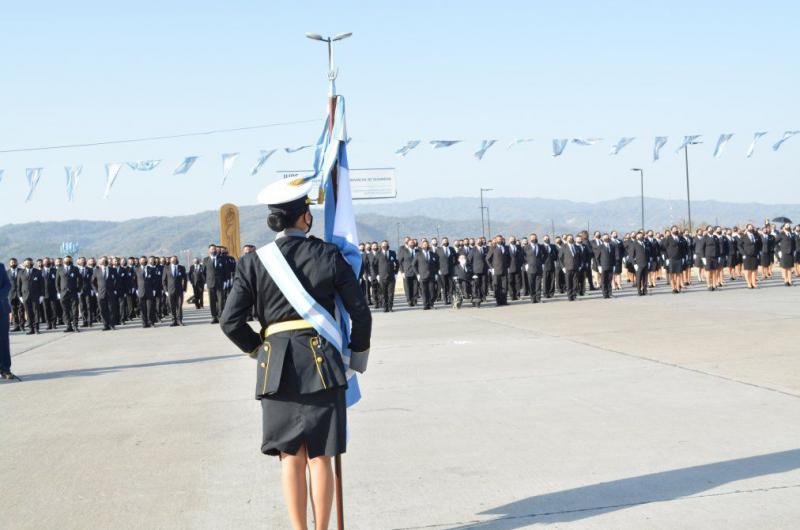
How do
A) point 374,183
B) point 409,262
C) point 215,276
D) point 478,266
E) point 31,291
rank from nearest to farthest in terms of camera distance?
point 215,276
point 31,291
point 478,266
point 409,262
point 374,183

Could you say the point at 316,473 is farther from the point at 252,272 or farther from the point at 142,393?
the point at 142,393

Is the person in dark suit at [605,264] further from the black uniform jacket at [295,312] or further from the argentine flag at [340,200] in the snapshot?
the black uniform jacket at [295,312]

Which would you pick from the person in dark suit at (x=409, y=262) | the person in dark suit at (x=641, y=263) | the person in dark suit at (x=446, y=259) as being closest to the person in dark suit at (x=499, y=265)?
the person in dark suit at (x=446, y=259)

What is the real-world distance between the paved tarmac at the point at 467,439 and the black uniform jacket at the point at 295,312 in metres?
1.13

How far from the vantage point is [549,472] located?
5926 millimetres

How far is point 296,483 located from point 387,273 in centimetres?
1967

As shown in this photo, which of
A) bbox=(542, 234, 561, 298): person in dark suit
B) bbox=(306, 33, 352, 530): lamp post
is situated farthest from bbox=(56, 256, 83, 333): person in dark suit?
bbox=(306, 33, 352, 530): lamp post

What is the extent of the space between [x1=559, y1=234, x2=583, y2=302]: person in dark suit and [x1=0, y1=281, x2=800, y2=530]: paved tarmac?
9.82 metres

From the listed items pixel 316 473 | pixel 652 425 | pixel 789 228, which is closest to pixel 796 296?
pixel 789 228

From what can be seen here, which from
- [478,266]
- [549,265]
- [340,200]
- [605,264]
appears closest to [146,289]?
[478,266]

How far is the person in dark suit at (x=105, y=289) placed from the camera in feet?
72.6

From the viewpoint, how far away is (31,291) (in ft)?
74.6

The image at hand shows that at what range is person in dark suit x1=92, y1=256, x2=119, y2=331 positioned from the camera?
2212 cm

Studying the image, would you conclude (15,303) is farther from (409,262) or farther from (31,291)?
(409,262)
